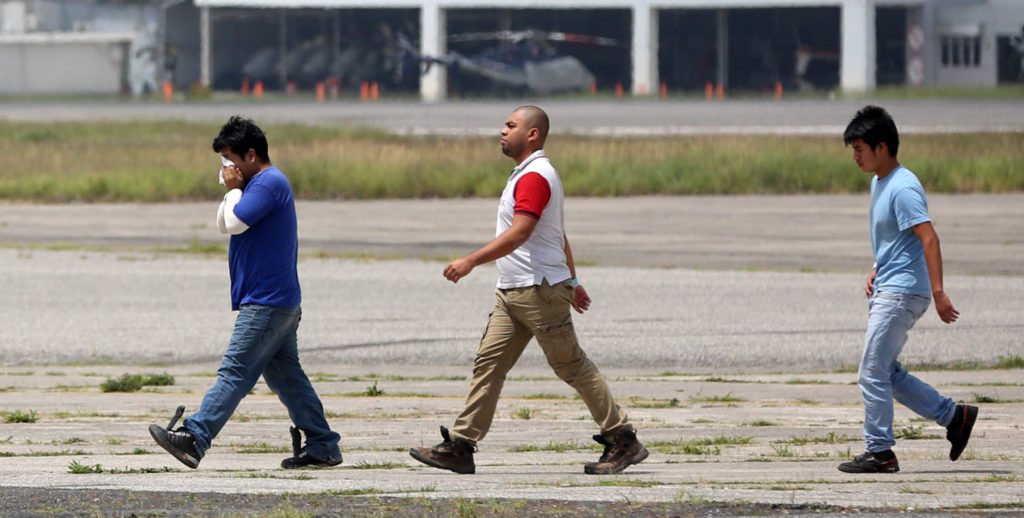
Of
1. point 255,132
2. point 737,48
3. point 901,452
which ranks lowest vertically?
point 901,452

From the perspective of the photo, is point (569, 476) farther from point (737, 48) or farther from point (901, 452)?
point (737, 48)

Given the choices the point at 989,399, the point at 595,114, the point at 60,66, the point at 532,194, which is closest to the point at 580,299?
the point at 532,194

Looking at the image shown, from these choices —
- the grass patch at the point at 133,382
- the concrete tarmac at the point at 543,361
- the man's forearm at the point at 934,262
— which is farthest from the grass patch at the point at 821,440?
the grass patch at the point at 133,382

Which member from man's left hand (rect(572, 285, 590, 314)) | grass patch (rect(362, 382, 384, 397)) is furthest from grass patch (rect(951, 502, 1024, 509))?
grass patch (rect(362, 382, 384, 397))

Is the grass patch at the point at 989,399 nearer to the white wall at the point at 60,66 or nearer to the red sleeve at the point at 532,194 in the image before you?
the red sleeve at the point at 532,194

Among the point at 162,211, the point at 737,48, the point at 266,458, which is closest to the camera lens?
the point at 266,458

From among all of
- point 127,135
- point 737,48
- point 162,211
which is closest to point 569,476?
point 162,211

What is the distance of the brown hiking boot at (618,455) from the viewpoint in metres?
6.98

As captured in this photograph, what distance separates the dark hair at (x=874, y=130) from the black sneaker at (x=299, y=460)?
2992mm

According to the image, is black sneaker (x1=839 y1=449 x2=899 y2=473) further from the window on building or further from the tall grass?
the window on building

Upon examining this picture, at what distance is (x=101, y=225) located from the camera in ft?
78.2

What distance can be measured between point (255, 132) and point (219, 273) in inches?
410

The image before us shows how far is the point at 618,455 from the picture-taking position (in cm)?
703

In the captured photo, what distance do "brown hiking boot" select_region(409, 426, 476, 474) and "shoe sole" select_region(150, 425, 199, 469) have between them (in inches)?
40.7
